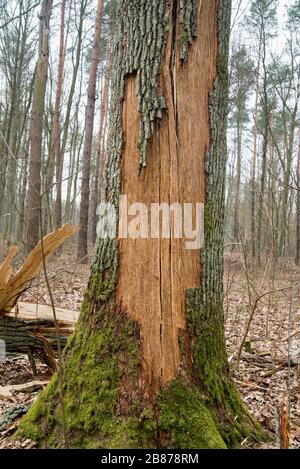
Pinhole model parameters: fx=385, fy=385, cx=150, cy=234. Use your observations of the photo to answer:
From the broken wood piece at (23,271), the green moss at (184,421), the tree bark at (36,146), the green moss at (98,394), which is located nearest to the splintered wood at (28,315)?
A: the broken wood piece at (23,271)

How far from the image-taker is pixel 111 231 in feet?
7.14

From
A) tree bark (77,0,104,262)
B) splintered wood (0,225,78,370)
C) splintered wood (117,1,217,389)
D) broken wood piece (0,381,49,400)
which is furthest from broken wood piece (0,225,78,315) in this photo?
tree bark (77,0,104,262)

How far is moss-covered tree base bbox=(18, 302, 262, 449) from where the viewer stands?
6.31 ft

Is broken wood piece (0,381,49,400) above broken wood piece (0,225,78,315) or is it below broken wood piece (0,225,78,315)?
below

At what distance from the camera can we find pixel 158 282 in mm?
2055

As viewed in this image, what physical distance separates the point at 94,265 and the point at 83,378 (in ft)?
2.04

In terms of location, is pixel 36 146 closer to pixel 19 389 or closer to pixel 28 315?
pixel 28 315

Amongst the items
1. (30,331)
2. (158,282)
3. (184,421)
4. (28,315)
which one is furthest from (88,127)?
(184,421)

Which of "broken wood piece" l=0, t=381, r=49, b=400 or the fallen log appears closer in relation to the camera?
"broken wood piece" l=0, t=381, r=49, b=400

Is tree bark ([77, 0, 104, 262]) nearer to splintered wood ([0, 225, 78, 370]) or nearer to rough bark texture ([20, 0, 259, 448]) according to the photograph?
splintered wood ([0, 225, 78, 370])

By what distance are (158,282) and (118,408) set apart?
2.21ft

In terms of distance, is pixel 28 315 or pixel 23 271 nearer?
pixel 23 271

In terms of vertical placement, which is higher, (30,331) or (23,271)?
(23,271)

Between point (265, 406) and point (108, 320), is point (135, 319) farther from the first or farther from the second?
point (265, 406)
